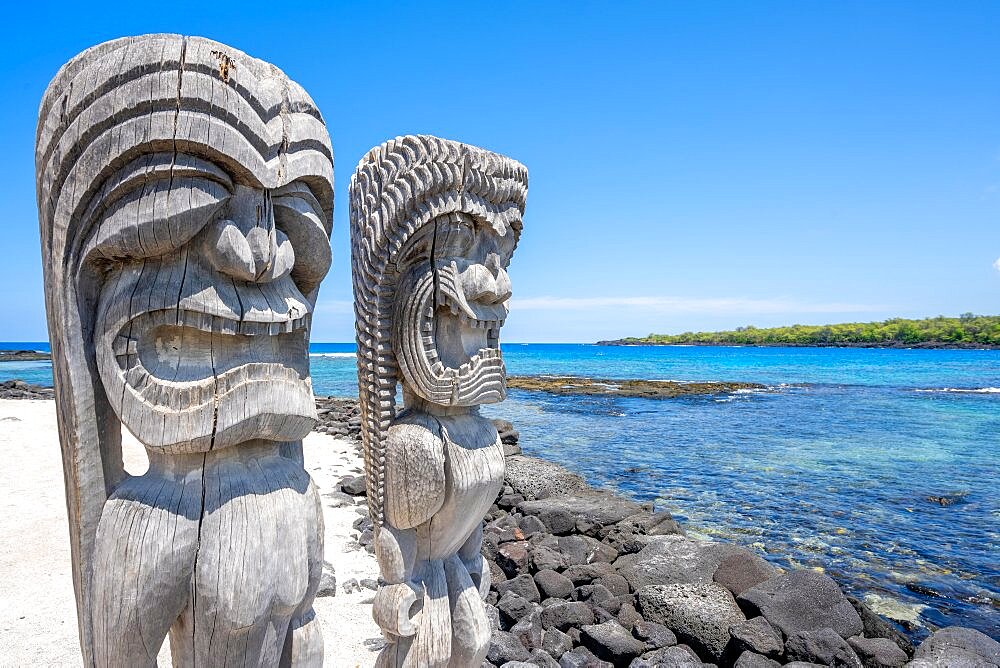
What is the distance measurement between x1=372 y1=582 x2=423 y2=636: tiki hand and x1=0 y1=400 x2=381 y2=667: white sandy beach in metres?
1.73

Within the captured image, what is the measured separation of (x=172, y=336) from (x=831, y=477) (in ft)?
43.7

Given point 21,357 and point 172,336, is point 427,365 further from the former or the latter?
point 21,357

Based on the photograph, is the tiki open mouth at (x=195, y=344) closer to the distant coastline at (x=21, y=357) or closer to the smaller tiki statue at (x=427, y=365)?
the smaller tiki statue at (x=427, y=365)

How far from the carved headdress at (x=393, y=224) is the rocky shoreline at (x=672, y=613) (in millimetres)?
2536

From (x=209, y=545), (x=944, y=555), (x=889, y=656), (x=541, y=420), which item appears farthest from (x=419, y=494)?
(x=541, y=420)

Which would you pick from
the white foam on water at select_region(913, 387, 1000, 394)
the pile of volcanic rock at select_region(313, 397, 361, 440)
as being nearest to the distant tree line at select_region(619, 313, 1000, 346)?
the white foam on water at select_region(913, 387, 1000, 394)

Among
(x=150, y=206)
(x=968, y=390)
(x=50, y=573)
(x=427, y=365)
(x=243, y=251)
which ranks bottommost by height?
(x=968, y=390)

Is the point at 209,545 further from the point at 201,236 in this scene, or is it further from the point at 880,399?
the point at 880,399

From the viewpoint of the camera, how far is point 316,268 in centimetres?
242

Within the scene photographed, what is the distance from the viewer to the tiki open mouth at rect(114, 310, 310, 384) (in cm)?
204

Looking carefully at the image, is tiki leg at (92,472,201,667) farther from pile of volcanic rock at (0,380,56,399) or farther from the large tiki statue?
pile of volcanic rock at (0,380,56,399)

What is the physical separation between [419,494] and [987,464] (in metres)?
15.9

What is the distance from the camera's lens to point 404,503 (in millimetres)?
2969

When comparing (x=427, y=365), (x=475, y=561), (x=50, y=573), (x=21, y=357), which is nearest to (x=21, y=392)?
(x=50, y=573)
